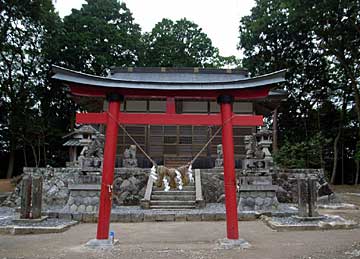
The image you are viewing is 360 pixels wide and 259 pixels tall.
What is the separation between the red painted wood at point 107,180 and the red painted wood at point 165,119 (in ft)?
0.75

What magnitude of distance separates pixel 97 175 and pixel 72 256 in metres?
6.06

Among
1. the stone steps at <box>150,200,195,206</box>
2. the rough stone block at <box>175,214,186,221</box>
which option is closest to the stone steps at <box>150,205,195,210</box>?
the stone steps at <box>150,200,195,206</box>

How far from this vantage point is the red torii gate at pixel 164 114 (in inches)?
277

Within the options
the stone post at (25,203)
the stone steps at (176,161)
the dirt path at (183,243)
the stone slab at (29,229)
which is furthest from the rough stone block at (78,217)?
the stone steps at (176,161)

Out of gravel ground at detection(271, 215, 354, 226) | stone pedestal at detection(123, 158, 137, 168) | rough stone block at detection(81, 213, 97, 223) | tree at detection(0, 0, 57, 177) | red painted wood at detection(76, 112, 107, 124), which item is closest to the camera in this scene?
red painted wood at detection(76, 112, 107, 124)

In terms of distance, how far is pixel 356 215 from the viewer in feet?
37.8

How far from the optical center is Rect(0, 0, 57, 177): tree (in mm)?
24391

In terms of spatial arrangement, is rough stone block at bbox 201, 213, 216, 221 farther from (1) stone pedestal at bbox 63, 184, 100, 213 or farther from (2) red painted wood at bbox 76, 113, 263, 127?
(2) red painted wood at bbox 76, 113, 263, 127

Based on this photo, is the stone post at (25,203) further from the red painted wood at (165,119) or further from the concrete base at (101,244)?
the red painted wood at (165,119)

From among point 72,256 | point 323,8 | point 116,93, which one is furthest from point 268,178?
point 323,8

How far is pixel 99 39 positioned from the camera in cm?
2812

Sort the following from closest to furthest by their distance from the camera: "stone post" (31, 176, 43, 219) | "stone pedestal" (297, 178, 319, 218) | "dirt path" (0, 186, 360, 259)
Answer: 1. "dirt path" (0, 186, 360, 259)
2. "stone pedestal" (297, 178, 319, 218)
3. "stone post" (31, 176, 43, 219)

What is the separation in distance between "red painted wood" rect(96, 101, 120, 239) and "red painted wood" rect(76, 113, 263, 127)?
0.23m

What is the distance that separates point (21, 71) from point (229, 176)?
1005 inches
